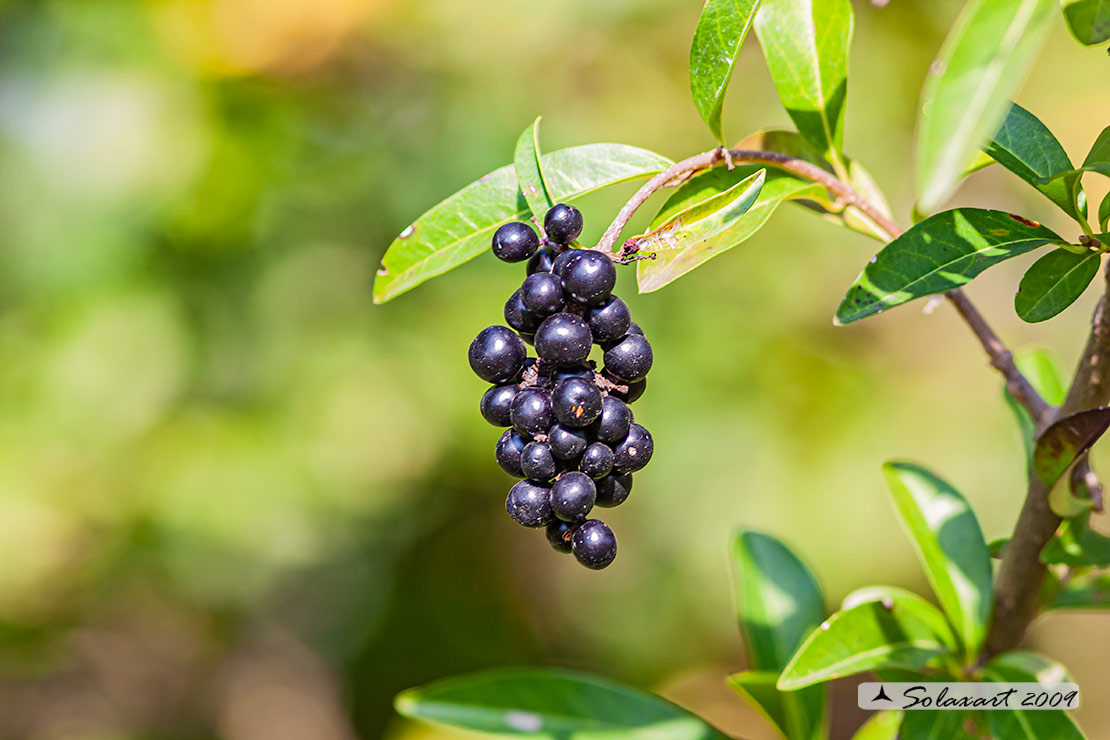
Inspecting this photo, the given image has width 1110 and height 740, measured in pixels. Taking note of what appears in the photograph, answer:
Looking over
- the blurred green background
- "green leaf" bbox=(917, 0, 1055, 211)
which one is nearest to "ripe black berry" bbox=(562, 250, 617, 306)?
"green leaf" bbox=(917, 0, 1055, 211)

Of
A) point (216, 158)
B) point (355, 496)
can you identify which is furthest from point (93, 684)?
point (216, 158)

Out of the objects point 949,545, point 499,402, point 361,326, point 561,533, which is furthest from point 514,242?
point 361,326

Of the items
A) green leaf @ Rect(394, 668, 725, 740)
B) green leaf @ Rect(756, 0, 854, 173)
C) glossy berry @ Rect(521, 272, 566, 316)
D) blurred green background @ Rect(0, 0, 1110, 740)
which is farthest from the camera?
blurred green background @ Rect(0, 0, 1110, 740)

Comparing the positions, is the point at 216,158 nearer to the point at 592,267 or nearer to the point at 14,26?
the point at 14,26

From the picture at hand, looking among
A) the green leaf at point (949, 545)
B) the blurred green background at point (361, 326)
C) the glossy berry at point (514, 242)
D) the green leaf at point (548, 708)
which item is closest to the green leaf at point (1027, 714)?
the green leaf at point (949, 545)

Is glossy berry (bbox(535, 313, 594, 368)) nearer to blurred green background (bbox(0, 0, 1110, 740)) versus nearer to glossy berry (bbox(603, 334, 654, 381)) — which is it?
glossy berry (bbox(603, 334, 654, 381))

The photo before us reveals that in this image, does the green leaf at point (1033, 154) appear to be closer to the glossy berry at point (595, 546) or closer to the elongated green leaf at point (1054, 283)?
the elongated green leaf at point (1054, 283)
